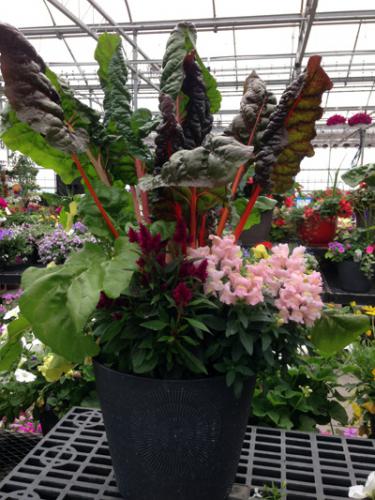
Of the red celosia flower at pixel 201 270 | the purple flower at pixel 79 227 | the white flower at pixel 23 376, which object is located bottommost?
the white flower at pixel 23 376

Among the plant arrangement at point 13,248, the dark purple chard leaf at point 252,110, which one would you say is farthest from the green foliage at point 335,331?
the plant arrangement at point 13,248

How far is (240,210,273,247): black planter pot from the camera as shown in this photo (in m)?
3.37

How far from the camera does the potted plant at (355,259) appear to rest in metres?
3.02

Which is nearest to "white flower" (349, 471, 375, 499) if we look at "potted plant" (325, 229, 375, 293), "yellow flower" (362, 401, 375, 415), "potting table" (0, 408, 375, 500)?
"potting table" (0, 408, 375, 500)

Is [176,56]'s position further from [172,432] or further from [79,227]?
[79,227]

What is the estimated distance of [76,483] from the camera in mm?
923

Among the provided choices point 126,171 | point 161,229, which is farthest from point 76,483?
point 126,171

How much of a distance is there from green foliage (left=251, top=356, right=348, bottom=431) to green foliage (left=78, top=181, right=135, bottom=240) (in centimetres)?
81

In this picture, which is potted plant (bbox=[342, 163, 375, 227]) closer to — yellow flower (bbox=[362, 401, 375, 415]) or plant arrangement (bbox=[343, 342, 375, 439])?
plant arrangement (bbox=[343, 342, 375, 439])

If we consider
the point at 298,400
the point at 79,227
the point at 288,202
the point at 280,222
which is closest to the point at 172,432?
the point at 298,400

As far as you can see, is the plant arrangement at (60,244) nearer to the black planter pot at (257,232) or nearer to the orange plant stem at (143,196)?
the black planter pot at (257,232)

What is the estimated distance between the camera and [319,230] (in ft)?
11.3

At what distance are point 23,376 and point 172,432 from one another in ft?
3.33

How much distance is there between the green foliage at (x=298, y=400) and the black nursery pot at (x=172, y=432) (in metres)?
0.69
